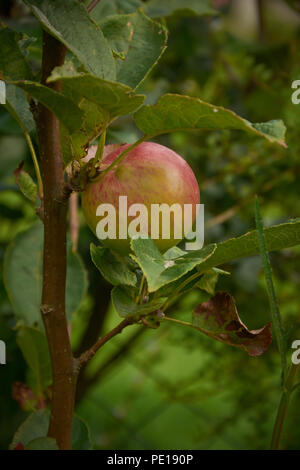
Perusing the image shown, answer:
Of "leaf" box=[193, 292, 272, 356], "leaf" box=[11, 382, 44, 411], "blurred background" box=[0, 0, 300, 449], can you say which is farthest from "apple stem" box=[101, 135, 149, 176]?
"blurred background" box=[0, 0, 300, 449]

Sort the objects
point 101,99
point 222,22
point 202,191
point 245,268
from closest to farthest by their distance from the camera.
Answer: point 101,99, point 245,268, point 202,191, point 222,22

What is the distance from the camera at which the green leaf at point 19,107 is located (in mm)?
377

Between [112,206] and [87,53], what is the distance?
0.09 metres

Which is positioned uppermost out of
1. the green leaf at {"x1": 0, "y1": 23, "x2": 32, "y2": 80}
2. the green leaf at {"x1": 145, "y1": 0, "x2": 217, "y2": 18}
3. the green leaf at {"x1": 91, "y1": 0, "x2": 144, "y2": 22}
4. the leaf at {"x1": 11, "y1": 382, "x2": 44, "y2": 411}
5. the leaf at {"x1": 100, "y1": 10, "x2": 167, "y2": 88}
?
the green leaf at {"x1": 145, "y1": 0, "x2": 217, "y2": 18}

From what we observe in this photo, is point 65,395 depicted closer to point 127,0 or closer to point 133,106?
point 133,106

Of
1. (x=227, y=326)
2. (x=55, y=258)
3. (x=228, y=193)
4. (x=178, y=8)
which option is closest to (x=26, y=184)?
(x=55, y=258)

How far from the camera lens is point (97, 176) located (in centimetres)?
35

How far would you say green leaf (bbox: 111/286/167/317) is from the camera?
1.09 ft

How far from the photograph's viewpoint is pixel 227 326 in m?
0.38

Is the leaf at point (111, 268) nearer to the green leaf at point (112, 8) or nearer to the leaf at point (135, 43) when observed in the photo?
the leaf at point (135, 43)

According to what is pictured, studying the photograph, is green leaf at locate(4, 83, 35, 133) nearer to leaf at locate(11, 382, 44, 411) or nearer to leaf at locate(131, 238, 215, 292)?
Result: leaf at locate(131, 238, 215, 292)

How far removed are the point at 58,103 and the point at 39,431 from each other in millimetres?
247

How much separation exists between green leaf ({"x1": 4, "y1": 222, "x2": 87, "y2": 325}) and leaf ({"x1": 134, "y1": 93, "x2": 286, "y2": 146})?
7.9 inches
